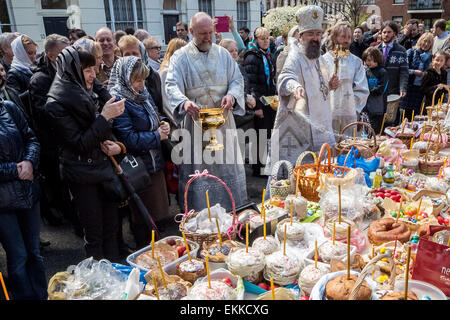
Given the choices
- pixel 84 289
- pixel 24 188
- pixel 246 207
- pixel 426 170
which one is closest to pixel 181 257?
pixel 84 289

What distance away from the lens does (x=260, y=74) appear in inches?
216

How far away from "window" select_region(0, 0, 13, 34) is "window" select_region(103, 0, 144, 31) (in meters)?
3.48

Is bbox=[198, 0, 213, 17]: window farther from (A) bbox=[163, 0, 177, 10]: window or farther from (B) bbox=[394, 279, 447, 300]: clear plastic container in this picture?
(B) bbox=[394, 279, 447, 300]: clear plastic container

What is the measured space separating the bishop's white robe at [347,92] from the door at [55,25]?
12634 millimetres

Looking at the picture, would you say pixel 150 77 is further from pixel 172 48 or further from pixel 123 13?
pixel 123 13

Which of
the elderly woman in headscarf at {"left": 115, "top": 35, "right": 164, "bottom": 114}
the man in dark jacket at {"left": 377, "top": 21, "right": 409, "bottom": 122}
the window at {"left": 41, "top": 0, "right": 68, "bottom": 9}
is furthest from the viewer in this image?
the window at {"left": 41, "top": 0, "right": 68, "bottom": 9}

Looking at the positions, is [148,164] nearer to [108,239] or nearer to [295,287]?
[108,239]

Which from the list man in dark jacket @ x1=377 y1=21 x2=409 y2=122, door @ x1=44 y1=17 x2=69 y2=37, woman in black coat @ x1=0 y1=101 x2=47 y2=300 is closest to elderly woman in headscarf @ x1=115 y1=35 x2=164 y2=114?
woman in black coat @ x1=0 y1=101 x2=47 y2=300

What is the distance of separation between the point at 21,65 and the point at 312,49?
2.98 m

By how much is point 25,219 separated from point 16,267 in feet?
1.08

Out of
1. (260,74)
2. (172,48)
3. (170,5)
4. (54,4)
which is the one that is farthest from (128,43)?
(170,5)

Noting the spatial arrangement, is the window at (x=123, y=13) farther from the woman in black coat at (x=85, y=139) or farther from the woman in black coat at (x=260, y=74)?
the woman in black coat at (x=85, y=139)

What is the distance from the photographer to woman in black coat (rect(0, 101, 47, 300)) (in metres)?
2.37

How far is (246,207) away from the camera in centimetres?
243
